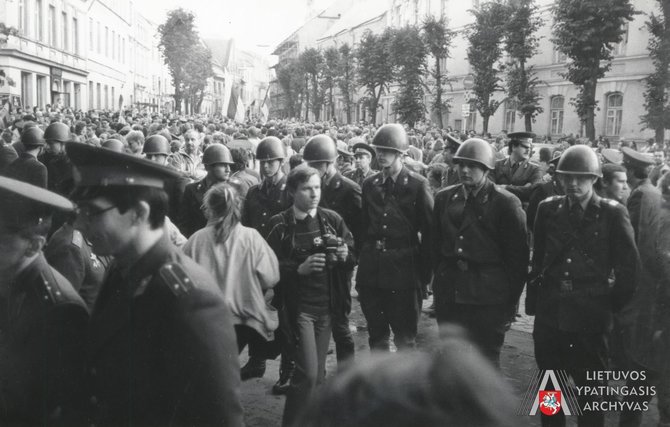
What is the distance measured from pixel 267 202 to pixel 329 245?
158 centimetres

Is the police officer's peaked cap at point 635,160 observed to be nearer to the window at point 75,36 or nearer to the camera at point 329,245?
the camera at point 329,245

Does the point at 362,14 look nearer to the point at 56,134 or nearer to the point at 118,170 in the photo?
the point at 56,134

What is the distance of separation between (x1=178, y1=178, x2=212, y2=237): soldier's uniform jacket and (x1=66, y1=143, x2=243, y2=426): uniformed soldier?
446cm

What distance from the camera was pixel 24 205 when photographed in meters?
2.48

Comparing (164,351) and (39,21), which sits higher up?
(39,21)

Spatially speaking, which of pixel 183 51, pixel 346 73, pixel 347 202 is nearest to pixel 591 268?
pixel 347 202

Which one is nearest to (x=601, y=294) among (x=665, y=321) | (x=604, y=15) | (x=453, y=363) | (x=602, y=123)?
(x=665, y=321)

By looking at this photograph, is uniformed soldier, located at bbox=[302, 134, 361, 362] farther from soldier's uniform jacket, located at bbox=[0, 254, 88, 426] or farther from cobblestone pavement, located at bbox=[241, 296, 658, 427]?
soldier's uniform jacket, located at bbox=[0, 254, 88, 426]

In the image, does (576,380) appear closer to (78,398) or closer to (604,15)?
(78,398)

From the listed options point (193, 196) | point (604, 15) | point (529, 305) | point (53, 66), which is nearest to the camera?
point (529, 305)

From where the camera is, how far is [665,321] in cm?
417

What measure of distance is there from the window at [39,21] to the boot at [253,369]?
32943 mm

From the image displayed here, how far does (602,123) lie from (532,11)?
6.70 meters

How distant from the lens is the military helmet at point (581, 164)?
438 cm
